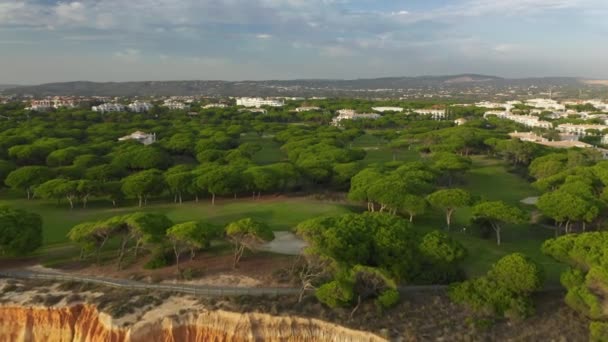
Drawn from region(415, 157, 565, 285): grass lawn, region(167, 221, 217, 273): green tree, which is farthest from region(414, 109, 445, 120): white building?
region(167, 221, 217, 273): green tree

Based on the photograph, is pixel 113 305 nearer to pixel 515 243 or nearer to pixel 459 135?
pixel 515 243

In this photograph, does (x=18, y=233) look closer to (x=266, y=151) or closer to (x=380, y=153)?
(x=266, y=151)

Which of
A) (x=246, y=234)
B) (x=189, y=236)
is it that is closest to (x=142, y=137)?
(x=189, y=236)

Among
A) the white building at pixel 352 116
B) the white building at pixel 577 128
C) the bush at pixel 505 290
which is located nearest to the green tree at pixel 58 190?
the bush at pixel 505 290

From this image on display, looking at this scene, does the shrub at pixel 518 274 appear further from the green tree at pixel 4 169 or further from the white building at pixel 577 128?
the white building at pixel 577 128

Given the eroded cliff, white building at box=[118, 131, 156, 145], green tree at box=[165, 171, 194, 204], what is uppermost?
white building at box=[118, 131, 156, 145]

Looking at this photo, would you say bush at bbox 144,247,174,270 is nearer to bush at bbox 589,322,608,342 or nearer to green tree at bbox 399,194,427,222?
green tree at bbox 399,194,427,222

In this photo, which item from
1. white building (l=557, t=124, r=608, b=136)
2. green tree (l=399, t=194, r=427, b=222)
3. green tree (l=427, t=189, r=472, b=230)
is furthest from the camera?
white building (l=557, t=124, r=608, b=136)
